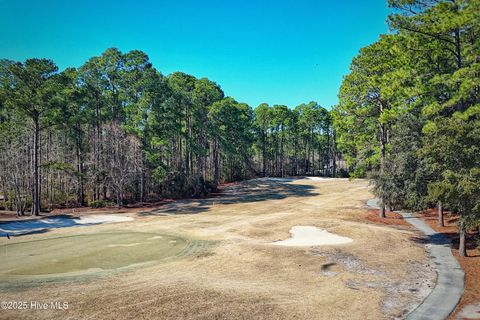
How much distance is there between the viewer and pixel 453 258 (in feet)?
51.7

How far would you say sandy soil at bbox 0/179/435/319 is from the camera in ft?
33.1

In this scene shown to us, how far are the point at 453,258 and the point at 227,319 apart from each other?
497 inches

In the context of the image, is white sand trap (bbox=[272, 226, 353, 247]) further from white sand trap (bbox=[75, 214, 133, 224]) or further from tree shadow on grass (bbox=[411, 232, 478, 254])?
white sand trap (bbox=[75, 214, 133, 224])

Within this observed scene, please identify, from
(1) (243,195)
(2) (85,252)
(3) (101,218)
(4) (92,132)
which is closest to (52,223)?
(3) (101,218)

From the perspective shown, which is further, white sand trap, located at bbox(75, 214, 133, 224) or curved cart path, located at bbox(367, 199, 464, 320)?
white sand trap, located at bbox(75, 214, 133, 224)

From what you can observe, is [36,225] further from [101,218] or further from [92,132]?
[92,132]

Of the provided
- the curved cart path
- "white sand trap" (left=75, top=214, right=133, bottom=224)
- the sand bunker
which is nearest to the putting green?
the sand bunker

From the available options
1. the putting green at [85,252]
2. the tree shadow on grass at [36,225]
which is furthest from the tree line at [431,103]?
the tree shadow on grass at [36,225]

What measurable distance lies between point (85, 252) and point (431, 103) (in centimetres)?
2130

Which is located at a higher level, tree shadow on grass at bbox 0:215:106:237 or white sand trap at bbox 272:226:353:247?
tree shadow on grass at bbox 0:215:106:237

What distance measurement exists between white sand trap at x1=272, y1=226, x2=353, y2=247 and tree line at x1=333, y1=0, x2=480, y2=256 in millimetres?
4639

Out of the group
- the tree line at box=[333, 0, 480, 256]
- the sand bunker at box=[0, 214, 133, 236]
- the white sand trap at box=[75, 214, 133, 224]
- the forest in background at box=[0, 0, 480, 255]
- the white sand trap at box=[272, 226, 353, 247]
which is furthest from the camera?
the white sand trap at box=[75, 214, 133, 224]

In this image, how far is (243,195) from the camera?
4562cm

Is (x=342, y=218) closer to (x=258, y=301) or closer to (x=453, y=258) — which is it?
(x=453, y=258)
